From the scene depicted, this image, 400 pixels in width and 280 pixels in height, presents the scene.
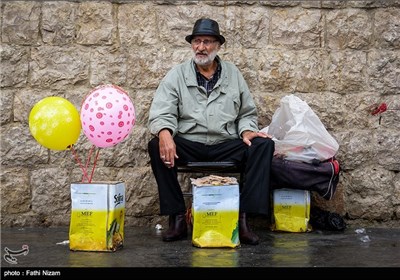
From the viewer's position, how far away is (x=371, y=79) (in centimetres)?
547

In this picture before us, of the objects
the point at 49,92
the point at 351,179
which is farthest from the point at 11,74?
the point at 351,179

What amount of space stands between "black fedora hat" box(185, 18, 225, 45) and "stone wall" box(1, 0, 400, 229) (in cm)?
46

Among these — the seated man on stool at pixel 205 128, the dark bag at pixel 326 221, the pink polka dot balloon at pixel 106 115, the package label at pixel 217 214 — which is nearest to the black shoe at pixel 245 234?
the seated man on stool at pixel 205 128

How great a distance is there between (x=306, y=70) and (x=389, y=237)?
157cm

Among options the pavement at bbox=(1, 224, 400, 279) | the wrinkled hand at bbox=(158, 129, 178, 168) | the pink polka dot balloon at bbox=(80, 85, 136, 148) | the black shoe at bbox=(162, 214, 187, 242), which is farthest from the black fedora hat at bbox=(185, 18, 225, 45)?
the pavement at bbox=(1, 224, 400, 279)

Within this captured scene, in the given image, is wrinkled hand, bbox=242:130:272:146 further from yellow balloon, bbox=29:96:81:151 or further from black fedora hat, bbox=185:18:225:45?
yellow balloon, bbox=29:96:81:151

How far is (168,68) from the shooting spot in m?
5.43

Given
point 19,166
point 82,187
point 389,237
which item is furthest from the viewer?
point 19,166

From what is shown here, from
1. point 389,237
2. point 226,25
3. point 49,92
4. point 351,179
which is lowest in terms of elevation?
point 389,237

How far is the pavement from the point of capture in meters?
3.65

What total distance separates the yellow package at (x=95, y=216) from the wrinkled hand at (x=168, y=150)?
1.49ft

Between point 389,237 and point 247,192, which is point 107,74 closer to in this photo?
point 247,192

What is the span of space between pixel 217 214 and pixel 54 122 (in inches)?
48.8

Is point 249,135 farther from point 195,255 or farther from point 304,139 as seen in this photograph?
point 195,255
